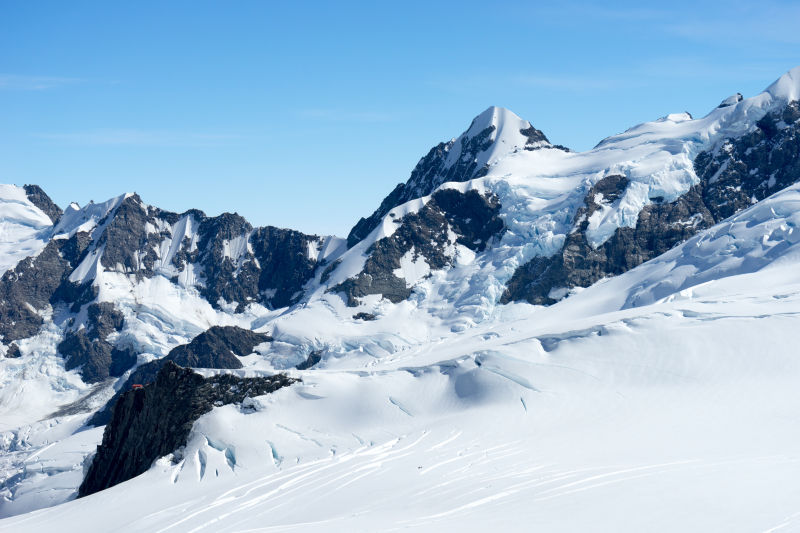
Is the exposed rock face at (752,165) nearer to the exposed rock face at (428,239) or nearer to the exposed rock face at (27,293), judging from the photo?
the exposed rock face at (428,239)

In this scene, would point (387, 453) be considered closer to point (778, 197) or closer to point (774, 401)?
point (774, 401)

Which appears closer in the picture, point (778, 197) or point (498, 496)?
point (498, 496)

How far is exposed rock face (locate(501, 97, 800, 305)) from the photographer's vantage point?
13650 centimetres

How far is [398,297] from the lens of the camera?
147m

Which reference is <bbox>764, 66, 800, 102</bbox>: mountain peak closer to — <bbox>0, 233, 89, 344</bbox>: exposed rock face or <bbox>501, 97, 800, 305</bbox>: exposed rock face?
<bbox>501, 97, 800, 305</bbox>: exposed rock face

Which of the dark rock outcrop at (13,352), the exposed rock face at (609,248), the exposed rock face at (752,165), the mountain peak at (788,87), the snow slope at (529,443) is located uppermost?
the mountain peak at (788,87)

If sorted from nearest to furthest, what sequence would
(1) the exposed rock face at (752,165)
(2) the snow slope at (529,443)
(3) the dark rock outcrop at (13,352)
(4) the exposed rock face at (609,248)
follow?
1. (2) the snow slope at (529,443)
2. (4) the exposed rock face at (609,248)
3. (1) the exposed rock face at (752,165)
4. (3) the dark rock outcrop at (13,352)

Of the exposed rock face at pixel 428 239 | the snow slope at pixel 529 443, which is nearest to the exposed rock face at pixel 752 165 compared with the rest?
the exposed rock face at pixel 428 239

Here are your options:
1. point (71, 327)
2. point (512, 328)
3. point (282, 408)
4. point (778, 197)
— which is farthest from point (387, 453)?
point (71, 327)

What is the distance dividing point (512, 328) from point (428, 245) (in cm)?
7418

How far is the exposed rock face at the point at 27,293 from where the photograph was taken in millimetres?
178875

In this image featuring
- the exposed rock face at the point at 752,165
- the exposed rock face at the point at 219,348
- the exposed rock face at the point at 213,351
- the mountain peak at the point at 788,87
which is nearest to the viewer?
the exposed rock face at the point at 752,165

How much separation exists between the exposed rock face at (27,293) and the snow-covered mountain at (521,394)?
31.0m

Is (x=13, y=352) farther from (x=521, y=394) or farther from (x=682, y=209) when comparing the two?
(x=521, y=394)
